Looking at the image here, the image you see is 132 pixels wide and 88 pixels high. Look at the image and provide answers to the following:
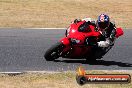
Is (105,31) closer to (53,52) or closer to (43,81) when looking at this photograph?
(53,52)

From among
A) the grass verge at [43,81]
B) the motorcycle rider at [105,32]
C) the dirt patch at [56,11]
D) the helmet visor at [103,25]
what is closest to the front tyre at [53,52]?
the motorcycle rider at [105,32]

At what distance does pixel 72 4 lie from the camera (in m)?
25.1

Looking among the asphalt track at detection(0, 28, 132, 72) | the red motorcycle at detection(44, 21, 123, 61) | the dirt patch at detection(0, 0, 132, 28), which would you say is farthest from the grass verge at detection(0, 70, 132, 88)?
the dirt patch at detection(0, 0, 132, 28)

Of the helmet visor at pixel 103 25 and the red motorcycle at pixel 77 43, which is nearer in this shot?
the helmet visor at pixel 103 25

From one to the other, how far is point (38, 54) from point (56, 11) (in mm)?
9325

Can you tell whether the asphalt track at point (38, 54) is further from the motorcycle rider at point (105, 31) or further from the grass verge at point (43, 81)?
the grass verge at point (43, 81)

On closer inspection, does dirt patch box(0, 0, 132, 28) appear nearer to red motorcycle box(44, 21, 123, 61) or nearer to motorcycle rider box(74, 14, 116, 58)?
red motorcycle box(44, 21, 123, 61)

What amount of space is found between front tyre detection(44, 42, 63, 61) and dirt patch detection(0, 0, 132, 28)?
6303mm

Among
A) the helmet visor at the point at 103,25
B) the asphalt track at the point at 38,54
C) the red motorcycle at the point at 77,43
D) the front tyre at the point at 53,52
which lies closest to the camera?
the asphalt track at the point at 38,54

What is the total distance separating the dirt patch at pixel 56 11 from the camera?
20.2 metres

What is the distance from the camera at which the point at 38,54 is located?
13.9m

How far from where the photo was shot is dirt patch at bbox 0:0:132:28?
2019 cm

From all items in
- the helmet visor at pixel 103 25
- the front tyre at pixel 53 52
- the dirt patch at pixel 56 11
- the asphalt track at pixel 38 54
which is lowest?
the dirt patch at pixel 56 11

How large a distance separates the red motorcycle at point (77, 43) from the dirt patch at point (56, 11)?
6.39 metres
